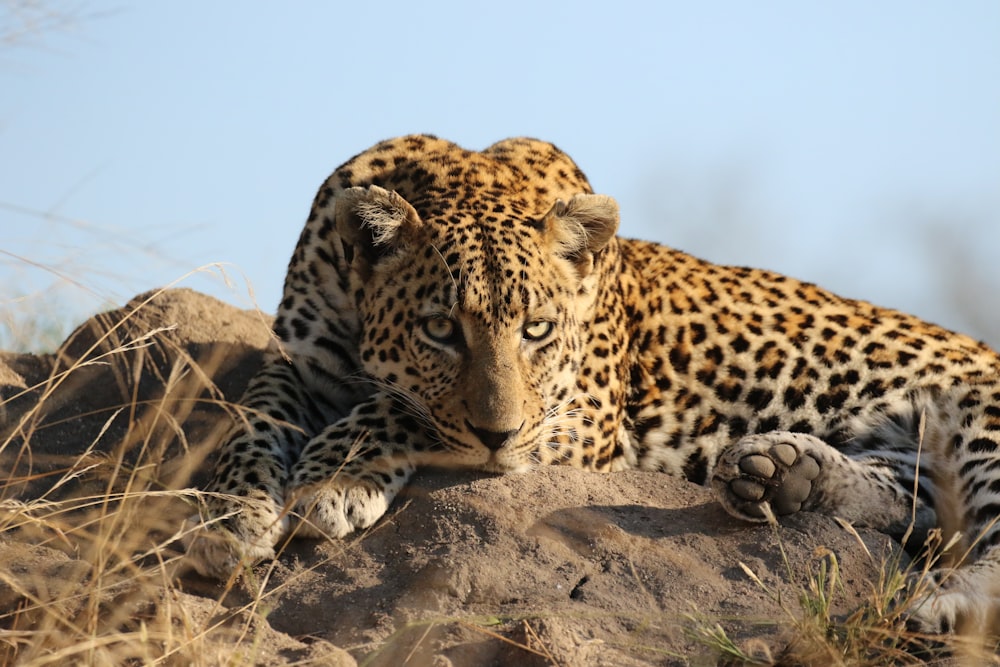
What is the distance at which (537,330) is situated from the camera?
6855mm

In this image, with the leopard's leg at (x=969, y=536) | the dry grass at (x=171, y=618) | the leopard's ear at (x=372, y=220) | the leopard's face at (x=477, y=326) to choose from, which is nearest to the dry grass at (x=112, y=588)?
the dry grass at (x=171, y=618)

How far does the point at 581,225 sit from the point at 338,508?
216 cm

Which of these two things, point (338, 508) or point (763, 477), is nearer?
point (338, 508)

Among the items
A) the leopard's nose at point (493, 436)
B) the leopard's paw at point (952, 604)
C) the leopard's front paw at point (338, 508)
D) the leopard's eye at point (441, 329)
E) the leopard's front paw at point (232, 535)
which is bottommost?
the leopard's front paw at point (232, 535)

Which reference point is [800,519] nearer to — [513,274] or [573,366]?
[573,366]

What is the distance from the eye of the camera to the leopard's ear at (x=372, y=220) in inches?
268

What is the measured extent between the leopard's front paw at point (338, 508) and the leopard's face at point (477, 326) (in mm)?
562

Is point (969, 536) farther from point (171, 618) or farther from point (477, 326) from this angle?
point (171, 618)

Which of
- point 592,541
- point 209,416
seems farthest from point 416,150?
point 592,541

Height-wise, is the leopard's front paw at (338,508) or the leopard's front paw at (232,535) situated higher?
the leopard's front paw at (338,508)

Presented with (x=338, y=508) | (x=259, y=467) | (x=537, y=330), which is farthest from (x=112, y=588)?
(x=537, y=330)

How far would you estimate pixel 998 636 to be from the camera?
5715mm

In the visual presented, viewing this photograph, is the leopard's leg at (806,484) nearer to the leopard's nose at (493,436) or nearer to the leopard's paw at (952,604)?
the leopard's paw at (952,604)

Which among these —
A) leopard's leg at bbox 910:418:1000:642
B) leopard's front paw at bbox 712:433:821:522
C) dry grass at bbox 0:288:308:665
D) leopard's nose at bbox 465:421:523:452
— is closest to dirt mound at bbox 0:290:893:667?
dry grass at bbox 0:288:308:665
